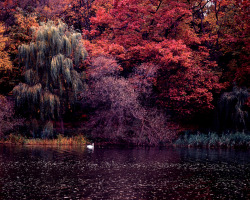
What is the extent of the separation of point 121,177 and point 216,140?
18920 millimetres

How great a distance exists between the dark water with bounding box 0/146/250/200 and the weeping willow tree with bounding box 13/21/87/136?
30.7ft

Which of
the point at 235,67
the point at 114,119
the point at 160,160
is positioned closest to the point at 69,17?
the point at 114,119

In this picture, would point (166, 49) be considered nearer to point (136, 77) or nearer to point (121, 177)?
point (136, 77)

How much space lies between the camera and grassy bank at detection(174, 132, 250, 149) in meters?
33.3

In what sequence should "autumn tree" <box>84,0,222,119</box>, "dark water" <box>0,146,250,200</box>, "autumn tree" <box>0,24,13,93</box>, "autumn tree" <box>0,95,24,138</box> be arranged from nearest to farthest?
"dark water" <box>0,146,250,200</box>, "autumn tree" <box>0,95,24,138</box>, "autumn tree" <box>84,0,222,119</box>, "autumn tree" <box>0,24,13,93</box>

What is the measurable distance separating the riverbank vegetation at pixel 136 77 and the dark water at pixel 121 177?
885 cm

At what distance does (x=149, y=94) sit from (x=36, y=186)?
22.7 m

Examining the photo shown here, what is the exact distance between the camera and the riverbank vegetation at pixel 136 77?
33.7m

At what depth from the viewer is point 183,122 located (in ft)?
135

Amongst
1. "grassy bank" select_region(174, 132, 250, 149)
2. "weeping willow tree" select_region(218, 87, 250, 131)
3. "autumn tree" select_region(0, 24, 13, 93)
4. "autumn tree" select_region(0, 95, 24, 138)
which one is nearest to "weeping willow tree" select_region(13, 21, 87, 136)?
"autumn tree" select_region(0, 95, 24, 138)

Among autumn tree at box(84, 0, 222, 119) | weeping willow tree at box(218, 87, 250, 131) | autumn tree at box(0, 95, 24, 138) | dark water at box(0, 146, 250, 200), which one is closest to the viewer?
dark water at box(0, 146, 250, 200)

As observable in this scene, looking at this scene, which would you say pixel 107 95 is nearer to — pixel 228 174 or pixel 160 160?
pixel 160 160

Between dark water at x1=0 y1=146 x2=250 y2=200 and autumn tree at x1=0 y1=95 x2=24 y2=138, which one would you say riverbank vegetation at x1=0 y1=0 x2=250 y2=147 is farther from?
dark water at x1=0 y1=146 x2=250 y2=200

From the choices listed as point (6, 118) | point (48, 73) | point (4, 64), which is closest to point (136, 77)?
point (48, 73)
